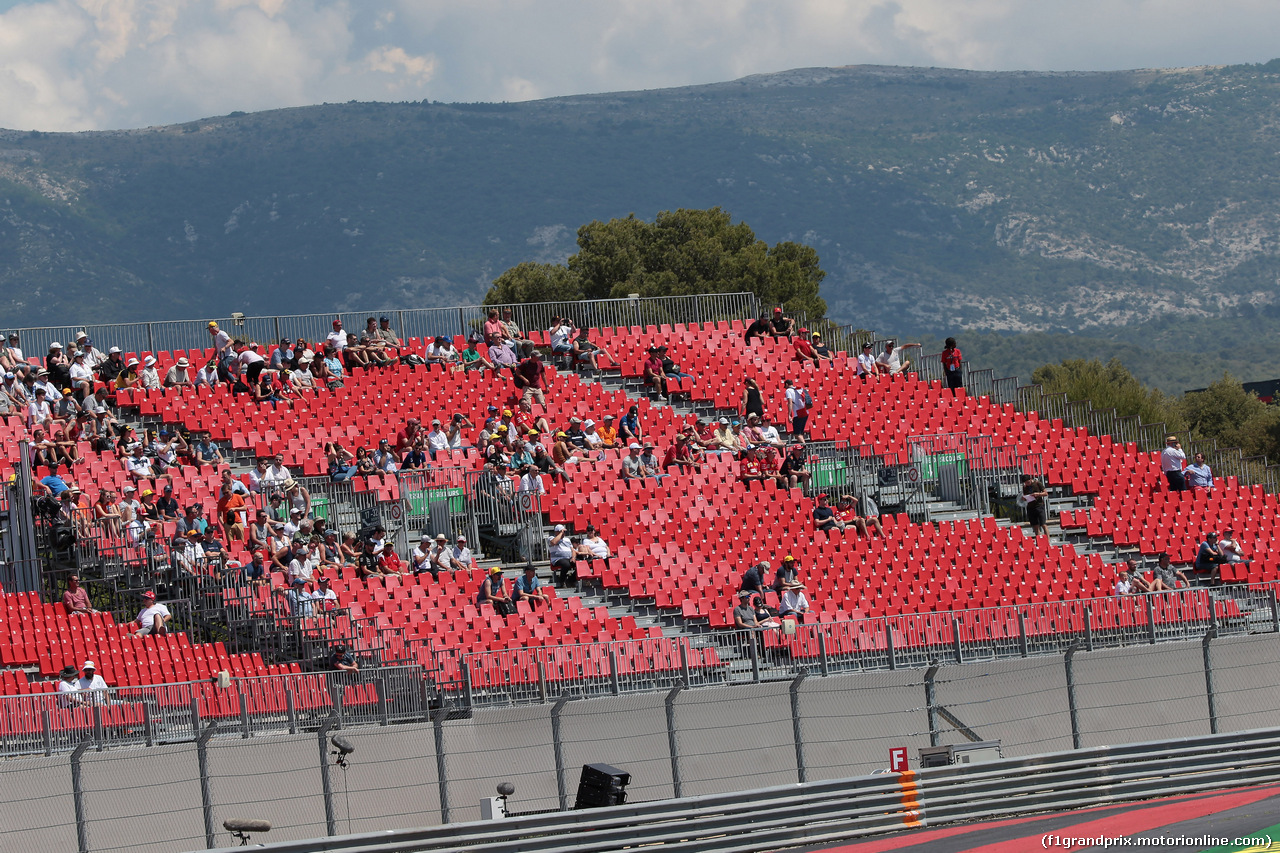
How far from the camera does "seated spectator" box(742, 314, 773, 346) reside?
31.0 metres

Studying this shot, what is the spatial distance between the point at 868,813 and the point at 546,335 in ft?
60.3

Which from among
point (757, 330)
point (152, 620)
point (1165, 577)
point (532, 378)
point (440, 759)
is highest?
point (757, 330)

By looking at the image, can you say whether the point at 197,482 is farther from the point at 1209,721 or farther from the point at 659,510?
the point at 1209,721

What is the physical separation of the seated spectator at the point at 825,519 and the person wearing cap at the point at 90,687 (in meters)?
10.1

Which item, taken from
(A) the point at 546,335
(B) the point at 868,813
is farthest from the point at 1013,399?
(B) the point at 868,813

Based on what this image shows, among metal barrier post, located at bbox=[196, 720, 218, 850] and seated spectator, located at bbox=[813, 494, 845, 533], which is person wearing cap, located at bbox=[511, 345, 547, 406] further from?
metal barrier post, located at bbox=[196, 720, 218, 850]

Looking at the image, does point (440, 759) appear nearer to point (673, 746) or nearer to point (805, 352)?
point (673, 746)

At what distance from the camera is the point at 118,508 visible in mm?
20859

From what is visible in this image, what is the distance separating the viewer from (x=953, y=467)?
24.6m

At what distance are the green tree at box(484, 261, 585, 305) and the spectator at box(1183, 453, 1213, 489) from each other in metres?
→ 55.2

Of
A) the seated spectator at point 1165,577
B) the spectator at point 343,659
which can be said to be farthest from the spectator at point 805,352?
the spectator at point 343,659

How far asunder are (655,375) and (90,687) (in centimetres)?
1420

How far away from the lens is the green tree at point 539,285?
7981 cm

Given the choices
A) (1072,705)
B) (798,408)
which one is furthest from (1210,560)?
(1072,705)
